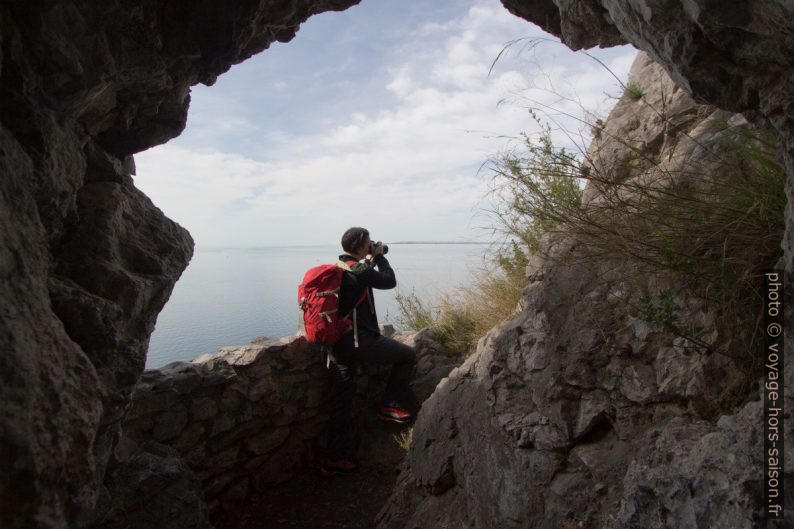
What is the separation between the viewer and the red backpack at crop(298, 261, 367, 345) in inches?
174

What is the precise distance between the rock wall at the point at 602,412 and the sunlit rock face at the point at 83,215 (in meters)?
2.07

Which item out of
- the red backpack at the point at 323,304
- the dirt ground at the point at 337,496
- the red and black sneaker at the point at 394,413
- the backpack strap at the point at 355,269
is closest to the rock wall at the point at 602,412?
the dirt ground at the point at 337,496

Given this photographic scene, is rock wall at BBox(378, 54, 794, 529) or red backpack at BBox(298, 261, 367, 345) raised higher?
red backpack at BBox(298, 261, 367, 345)

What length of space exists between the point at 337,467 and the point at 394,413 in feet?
2.47

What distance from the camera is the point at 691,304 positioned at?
2.17 m

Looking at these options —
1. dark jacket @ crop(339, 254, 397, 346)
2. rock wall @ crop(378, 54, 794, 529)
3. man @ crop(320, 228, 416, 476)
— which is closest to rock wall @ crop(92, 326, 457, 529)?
man @ crop(320, 228, 416, 476)

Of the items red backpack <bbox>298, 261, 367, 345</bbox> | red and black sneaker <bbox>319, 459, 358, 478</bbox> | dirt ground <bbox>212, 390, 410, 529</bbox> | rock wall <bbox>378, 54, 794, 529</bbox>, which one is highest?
red backpack <bbox>298, 261, 367, 345</bbox>

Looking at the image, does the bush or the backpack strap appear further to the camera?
the backpack strap

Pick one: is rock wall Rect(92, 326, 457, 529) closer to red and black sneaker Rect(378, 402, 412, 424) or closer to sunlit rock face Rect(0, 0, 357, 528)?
red and black sneaker Rect(378, 402, 412, 424)

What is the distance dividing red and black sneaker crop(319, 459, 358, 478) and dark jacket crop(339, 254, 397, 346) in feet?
3.89

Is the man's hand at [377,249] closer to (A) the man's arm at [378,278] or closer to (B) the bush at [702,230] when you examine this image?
(A) the man's arm at [378,278]

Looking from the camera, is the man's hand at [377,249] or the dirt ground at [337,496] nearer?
the dirt ground at [337,496]

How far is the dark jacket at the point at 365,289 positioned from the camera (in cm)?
459

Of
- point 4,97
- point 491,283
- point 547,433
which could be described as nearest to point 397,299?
point 491,283
